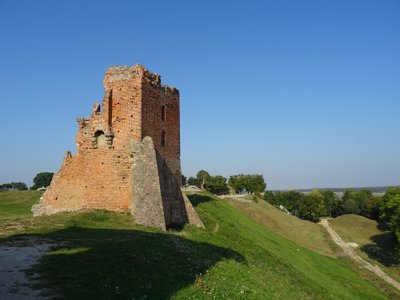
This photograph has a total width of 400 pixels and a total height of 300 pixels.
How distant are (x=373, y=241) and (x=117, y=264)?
62.7 m

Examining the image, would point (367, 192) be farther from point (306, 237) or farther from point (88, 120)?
point (88, 120)

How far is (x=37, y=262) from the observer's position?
1052 cm

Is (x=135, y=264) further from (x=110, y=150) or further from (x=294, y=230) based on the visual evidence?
(x=294, y=230)

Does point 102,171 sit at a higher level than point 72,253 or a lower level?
higher

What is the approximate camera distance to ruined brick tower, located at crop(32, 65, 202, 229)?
2055 centimetres

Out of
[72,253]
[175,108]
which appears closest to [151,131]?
[175,108]

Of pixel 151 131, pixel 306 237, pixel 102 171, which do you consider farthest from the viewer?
pixel 306 237

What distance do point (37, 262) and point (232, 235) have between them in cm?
1685

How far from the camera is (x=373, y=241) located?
63.1m

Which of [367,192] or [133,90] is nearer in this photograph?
[133,90]

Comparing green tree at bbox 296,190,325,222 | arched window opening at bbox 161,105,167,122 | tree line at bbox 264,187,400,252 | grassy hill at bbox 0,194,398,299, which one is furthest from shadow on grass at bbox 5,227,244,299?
green tree at bbox 296,190,325,222

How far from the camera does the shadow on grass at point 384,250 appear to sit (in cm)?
4963

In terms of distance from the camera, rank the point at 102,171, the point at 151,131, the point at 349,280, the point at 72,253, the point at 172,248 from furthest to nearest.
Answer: the point at 349,280, the point at 151,131, the point at 102,171, the point at 172,248, the point at 72,253

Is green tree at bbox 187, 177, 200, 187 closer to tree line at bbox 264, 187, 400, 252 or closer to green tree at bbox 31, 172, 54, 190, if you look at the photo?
tree line at bbox 264, 187, 400, 252
